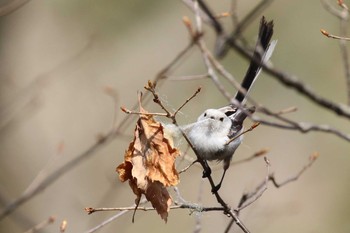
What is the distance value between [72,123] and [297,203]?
109 inches

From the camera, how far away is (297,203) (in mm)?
5621

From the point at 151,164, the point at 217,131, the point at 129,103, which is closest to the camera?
the point at 151,164

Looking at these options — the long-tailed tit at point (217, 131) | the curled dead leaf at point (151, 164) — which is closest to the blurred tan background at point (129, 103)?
the long-tailed tit at point (217, 131)

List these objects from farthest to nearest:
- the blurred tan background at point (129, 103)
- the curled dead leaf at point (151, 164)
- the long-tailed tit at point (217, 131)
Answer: the blurred tan background at point (129, 103)
the long-tailed tit at point (217, 131)
the curled dead leaf at point (151, 164)

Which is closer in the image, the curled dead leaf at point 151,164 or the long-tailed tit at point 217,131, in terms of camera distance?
the curled dead leaf at point 151,164

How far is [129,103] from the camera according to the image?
22.2 feet

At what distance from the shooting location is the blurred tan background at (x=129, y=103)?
598 cm

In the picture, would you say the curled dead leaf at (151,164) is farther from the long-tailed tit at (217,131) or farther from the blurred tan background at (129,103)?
the blurred tan background at (129,103)

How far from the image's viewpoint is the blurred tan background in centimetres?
598

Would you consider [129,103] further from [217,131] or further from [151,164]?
[151,164]

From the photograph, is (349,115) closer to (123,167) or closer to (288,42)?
(123,167)

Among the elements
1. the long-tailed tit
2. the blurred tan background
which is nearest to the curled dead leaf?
the long-tailed tit

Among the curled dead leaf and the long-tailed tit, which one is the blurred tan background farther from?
the curled dead leaf

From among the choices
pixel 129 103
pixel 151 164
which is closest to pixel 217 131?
pixel 151 164
